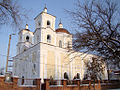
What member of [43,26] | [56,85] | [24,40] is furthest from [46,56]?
[56,85]

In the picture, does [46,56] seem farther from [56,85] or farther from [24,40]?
[56,85]

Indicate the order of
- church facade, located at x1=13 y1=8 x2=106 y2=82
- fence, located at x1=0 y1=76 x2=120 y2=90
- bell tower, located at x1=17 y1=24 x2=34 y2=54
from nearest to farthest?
fence, located at x1=0 y1=76 x2=120 y2=90 → church facade, located at x1=13 y1=8 x2=106 y2=82 → bell tower, located at x1=17 y1=24 x2=34 y2=54

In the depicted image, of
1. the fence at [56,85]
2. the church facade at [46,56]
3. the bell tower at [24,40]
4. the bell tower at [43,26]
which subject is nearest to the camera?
the fence at [56,85]

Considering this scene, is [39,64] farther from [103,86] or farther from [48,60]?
[103,86]

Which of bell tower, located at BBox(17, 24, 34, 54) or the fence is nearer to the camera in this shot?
the fence

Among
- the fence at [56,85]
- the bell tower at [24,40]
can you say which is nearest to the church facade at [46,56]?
the bell tower at [24,40]

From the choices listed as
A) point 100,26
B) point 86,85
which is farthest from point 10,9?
point 86,85

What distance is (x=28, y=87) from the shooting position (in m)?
12.9

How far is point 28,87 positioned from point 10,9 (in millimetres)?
9141

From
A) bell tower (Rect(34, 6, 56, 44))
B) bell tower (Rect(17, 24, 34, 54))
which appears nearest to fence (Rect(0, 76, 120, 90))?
bell tower (Rect(34, 6, 56, 44))

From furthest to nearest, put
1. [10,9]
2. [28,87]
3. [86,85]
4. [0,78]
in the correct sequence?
[86,85]
[28,87]
[0,78]
[10,9]

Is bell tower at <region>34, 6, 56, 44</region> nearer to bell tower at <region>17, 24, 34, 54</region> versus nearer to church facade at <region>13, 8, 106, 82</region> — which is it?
church facade at <region>13, 8, 106, 82</region>

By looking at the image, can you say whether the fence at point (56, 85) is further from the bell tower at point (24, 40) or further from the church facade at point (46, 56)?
the bell tower at point (24, 40)

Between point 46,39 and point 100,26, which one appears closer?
point 100,26
